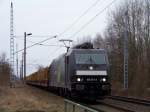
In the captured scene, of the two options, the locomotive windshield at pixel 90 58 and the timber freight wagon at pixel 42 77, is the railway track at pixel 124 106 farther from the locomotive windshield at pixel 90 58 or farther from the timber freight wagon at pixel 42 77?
the timber freight wagon at pixel 42 77

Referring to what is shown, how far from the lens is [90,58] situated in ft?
89.4

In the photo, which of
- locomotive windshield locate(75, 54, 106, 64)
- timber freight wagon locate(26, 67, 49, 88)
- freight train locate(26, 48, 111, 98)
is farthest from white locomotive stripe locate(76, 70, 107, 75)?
timber freight wagon locate(26, 67, 49, 88)

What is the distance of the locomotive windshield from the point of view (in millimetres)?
27016

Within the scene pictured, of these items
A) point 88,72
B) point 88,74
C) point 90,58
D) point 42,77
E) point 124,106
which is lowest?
point 124,106

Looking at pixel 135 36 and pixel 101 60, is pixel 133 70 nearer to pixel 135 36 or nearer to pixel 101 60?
pixel 135 36

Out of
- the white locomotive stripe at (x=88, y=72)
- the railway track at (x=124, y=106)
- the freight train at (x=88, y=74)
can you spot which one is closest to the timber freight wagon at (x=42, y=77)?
the freight train at (x=88, y=74)

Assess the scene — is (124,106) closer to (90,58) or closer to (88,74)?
(88,74)

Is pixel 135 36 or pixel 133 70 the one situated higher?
pixel 135 36

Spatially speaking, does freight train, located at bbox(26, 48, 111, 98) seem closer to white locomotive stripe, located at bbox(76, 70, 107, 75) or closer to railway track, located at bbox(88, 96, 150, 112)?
white locomotive stripe, located at bbox(76, 70, 107, 75)

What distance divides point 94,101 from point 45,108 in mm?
6847

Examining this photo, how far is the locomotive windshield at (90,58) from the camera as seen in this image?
88.6 ft

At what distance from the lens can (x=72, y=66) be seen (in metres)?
26.8

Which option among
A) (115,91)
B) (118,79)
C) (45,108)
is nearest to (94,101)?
(45,108)

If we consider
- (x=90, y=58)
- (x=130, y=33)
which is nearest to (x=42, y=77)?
(x=130, y=33)
